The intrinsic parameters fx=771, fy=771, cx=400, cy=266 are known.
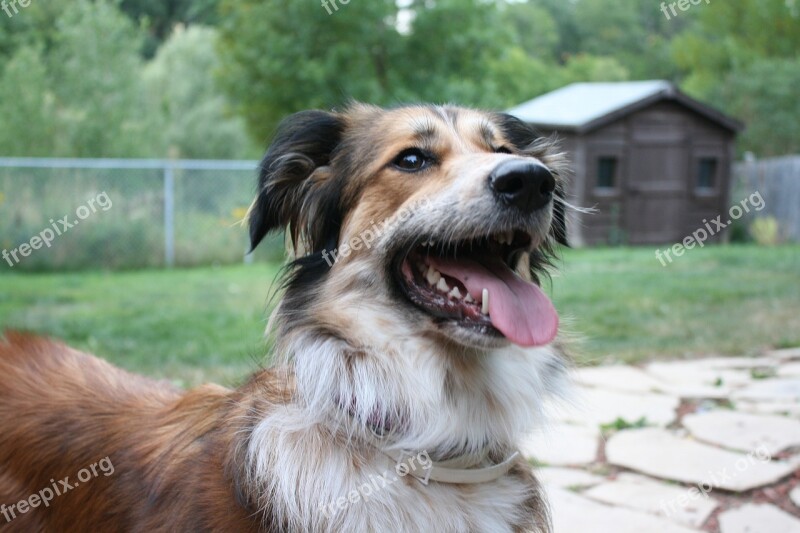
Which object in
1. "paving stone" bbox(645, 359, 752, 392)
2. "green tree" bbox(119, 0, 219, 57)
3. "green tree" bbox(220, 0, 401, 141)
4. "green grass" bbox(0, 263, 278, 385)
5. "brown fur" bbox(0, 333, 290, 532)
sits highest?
"green tree" bbox(119, 0, 219, 57)

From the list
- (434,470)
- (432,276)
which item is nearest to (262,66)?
(432,276)

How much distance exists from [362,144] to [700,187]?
19.2m

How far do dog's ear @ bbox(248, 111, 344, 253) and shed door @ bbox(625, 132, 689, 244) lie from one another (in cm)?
1714

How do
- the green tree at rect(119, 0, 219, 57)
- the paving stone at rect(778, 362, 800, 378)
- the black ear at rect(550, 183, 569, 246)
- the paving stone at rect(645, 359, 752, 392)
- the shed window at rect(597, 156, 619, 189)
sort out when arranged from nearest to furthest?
1. the black ear at rect(550, 183, 569, 246)
2. the paving stone at rect(645, 359, 752, 392)
3. the paving stone at rect(778, 362, 800, 378)
4. the shed window at rect(597, 156, 619, 189)
5. the green tree at rect(119, 0, 219, 57)

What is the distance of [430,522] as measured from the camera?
2.17 meters

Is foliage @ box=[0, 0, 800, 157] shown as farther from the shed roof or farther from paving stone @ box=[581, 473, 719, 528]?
paving stone @ box=[581, 473, 719, 528]

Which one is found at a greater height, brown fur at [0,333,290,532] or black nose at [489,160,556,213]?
black nose at [489,160,556,213]

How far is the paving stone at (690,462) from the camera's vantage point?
144 inches

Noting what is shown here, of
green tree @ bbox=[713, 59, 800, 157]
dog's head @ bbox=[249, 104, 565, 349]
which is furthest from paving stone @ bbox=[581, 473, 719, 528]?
green tree @ bbox=[713, 59, 800, 157]

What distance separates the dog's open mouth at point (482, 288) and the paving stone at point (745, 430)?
7.35 ft

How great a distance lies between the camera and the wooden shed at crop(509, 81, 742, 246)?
1834 centimetres

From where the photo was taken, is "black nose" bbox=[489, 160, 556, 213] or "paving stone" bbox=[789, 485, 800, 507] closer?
"black nose" bbox=[489, 160, 556, 213]

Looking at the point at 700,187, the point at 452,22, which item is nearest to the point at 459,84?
the point at 452,22

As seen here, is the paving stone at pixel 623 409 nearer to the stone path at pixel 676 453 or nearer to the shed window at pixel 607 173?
the stone path at pixel 676 453
